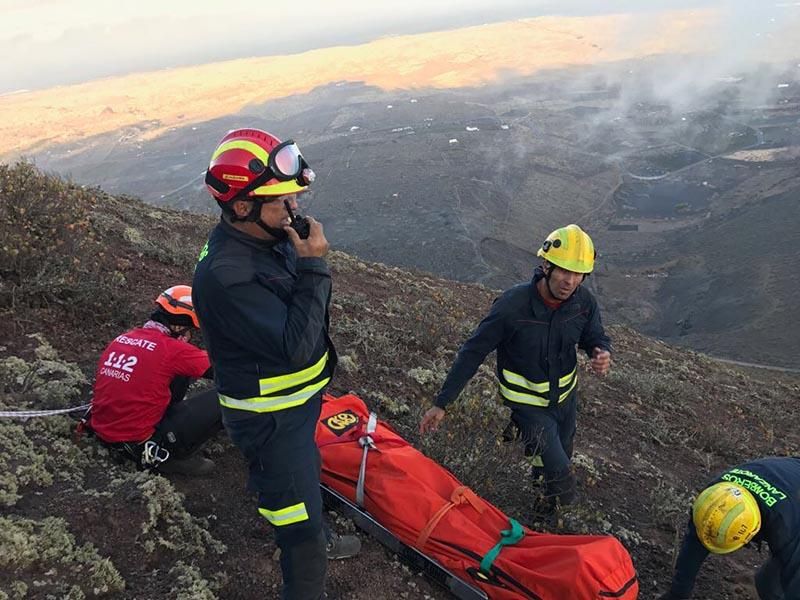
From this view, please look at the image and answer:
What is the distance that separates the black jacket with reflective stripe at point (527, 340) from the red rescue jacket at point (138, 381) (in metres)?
1.68

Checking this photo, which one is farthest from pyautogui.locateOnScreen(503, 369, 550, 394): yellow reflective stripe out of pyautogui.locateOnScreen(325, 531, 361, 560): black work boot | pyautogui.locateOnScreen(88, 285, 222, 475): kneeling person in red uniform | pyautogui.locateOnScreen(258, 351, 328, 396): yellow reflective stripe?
pyautogui.locateOnScreen(88, 285, 222, 475): kneeling person in red uniform

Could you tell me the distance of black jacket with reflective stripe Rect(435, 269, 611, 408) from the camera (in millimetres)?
3984

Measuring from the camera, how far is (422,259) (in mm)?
40344

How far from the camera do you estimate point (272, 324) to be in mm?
2375

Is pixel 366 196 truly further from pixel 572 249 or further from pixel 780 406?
pixel 572 249

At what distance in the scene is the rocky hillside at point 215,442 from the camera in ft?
10.0

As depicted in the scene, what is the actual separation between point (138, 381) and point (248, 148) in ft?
6.34

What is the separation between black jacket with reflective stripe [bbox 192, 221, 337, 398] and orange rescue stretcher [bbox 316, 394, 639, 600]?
1.23 meters

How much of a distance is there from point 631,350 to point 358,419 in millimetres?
9557

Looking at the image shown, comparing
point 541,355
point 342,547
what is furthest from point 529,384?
point 342,547

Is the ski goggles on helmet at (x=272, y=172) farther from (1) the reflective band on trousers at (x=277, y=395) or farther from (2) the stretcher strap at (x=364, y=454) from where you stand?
(2) the stretcher strap at (x=364, y=454)

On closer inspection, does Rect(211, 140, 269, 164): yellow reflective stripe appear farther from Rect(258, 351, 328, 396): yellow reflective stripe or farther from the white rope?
the white rope

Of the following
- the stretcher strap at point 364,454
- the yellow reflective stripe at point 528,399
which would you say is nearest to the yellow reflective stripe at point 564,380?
the yellow reflective stripe at point 528,399

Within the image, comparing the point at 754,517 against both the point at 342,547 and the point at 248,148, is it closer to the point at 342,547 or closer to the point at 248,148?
the point at 342,547
